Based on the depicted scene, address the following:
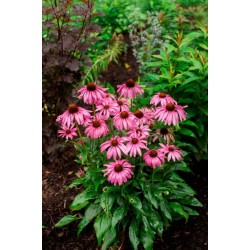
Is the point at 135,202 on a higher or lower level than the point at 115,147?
lower

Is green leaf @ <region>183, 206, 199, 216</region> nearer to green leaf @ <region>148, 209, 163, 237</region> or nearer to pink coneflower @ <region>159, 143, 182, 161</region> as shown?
green leaf @ <region>148, 209, 163, 237</region>

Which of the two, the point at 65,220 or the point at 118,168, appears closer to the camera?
the point at 118,168

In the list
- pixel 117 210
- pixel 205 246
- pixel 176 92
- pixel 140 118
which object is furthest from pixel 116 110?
pixel 205 246

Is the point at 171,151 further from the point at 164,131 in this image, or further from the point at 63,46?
the point at 63,46

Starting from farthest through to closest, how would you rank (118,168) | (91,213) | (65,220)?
(65,220)
(91,213)
(118,168)

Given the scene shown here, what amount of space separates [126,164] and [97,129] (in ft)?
0.84

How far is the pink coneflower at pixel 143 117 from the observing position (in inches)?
99.7

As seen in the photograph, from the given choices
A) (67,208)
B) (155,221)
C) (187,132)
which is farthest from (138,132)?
(67,208)

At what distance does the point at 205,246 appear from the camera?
2957mm

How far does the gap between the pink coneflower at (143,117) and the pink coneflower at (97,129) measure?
206mm

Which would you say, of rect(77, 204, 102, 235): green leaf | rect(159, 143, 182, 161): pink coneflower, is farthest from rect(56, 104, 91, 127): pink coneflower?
rect(77, 204, 102, 235): green leaf

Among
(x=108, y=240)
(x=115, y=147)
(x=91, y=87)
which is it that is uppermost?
(x=91, y=87)

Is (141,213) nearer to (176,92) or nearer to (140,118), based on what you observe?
(140,118)

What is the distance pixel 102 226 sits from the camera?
2631 millimetres
